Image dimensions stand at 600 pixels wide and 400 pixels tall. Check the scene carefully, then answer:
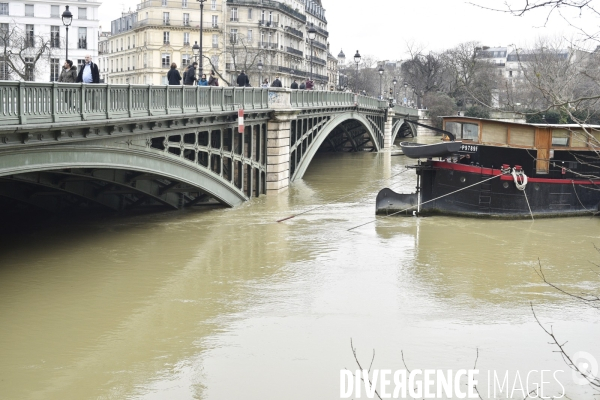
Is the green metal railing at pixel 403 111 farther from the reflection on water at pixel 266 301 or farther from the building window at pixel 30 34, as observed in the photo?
the reflection on water at pixel 266 301

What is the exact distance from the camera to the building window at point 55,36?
60.3 m

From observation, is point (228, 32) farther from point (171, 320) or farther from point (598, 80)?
point (598, 80)

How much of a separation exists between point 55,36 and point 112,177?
43696mm

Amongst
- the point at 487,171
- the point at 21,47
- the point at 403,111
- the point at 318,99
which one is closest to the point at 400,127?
the point at 403,111

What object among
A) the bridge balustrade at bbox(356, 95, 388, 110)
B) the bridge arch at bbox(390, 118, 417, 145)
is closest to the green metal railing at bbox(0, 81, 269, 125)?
the bridge balustrade at bbox(356, 95, 388, 110)

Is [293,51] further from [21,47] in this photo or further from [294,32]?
[21,47]

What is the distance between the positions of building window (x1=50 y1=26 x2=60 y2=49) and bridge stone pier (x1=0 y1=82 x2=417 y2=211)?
27839 millimetres

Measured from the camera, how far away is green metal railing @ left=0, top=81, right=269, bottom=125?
14.5 m

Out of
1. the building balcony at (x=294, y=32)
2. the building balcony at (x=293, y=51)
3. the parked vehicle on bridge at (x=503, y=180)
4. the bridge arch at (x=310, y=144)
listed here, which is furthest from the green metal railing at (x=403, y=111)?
the parked vehicle on bridge at (x=503, y=180)

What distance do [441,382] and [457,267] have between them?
28.2 ft

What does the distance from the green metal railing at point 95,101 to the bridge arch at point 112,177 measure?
0.70 m

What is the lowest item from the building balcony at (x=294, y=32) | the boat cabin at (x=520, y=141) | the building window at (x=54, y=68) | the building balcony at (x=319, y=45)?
the boat cabin at (x=520, y=141)

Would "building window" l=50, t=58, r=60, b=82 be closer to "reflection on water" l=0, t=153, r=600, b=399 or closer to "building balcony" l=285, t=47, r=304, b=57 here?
"reflection on water" l=0, t=153, r=600, b=399

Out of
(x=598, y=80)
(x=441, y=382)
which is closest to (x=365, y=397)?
(x=441, y=382)
